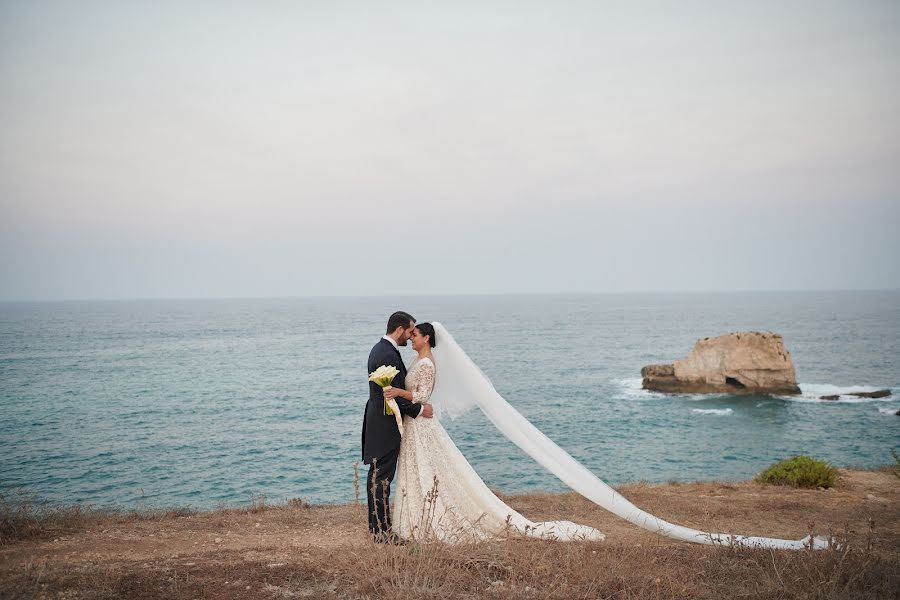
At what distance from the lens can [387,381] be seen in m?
7.56

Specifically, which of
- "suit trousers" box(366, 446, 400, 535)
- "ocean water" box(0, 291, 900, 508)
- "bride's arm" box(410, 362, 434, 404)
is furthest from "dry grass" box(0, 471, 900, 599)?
"ocean water" box(0, 291, 900, 508)

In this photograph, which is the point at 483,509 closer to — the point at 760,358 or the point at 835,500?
the point at 835,500

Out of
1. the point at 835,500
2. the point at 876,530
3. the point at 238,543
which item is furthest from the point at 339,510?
the point at 835,500

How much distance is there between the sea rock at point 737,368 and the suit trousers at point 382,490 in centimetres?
4468

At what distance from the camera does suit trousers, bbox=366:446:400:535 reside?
294 inches

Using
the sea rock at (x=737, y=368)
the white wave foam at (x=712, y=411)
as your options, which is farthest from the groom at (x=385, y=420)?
the sea rock at (x=737, y=368)

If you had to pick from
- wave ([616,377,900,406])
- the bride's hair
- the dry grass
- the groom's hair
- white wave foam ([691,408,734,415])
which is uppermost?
the groom's hair

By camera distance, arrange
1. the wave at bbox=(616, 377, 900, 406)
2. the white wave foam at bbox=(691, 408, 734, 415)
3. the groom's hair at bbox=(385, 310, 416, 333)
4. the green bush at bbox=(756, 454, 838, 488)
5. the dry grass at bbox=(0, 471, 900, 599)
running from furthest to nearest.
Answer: the wave at bbox=(616, 377, 900, 406)
the white wave foam at bbox=(691, 408, 734, 415)
the green bush at bbox=(756, 454, 838, 488)
the groom's hair at bbox=(385, 310, 416, 333)
the dry grass at bbox=(0, 471, 900, 599)

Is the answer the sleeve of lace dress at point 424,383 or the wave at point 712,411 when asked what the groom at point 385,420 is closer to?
the sleeve of lace dress at point 424,383

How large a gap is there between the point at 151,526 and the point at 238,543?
226 centimetres

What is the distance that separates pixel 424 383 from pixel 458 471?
1406 mm

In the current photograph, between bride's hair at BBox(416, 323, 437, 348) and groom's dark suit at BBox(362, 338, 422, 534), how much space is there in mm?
490

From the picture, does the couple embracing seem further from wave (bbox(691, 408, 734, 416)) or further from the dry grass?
wave (bbox(691, 408, 734, 416))

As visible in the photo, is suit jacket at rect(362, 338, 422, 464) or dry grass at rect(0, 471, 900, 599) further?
suit jacket at rect(362, 338, 422, 464)
